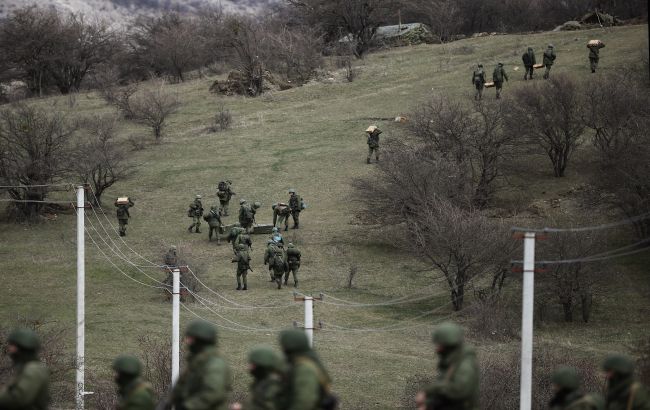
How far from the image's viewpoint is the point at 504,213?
121 ft

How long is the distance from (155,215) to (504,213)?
11.7 m

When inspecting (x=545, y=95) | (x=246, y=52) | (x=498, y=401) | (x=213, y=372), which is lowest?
(x=498, y=401)

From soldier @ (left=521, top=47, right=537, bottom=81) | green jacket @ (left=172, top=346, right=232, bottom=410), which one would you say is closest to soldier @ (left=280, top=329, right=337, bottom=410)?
green jacket @ (left=172, top=346, right=232, bottom=410)

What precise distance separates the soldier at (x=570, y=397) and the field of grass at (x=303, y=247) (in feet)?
37.7

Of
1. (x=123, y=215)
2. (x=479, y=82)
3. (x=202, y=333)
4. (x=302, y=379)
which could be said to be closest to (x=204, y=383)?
(x=202, y=333)

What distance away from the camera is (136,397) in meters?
10.8

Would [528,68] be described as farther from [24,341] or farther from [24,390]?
[24,390]

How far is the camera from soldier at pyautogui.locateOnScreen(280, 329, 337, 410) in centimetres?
1016

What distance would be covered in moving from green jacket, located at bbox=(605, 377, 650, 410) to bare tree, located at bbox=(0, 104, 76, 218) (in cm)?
2980

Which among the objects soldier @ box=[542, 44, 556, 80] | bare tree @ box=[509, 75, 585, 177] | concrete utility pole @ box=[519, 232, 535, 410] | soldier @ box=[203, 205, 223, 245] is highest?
soldier @ box=[542, 44, 556, 80]

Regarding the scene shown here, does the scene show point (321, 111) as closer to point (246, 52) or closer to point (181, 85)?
point (246, 52)

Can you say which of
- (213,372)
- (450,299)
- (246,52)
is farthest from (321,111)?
(213,372)

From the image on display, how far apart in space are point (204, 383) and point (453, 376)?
224 centimetres

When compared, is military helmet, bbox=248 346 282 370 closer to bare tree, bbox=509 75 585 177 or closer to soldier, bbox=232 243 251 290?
soldier, bbox=232 243 251 290
